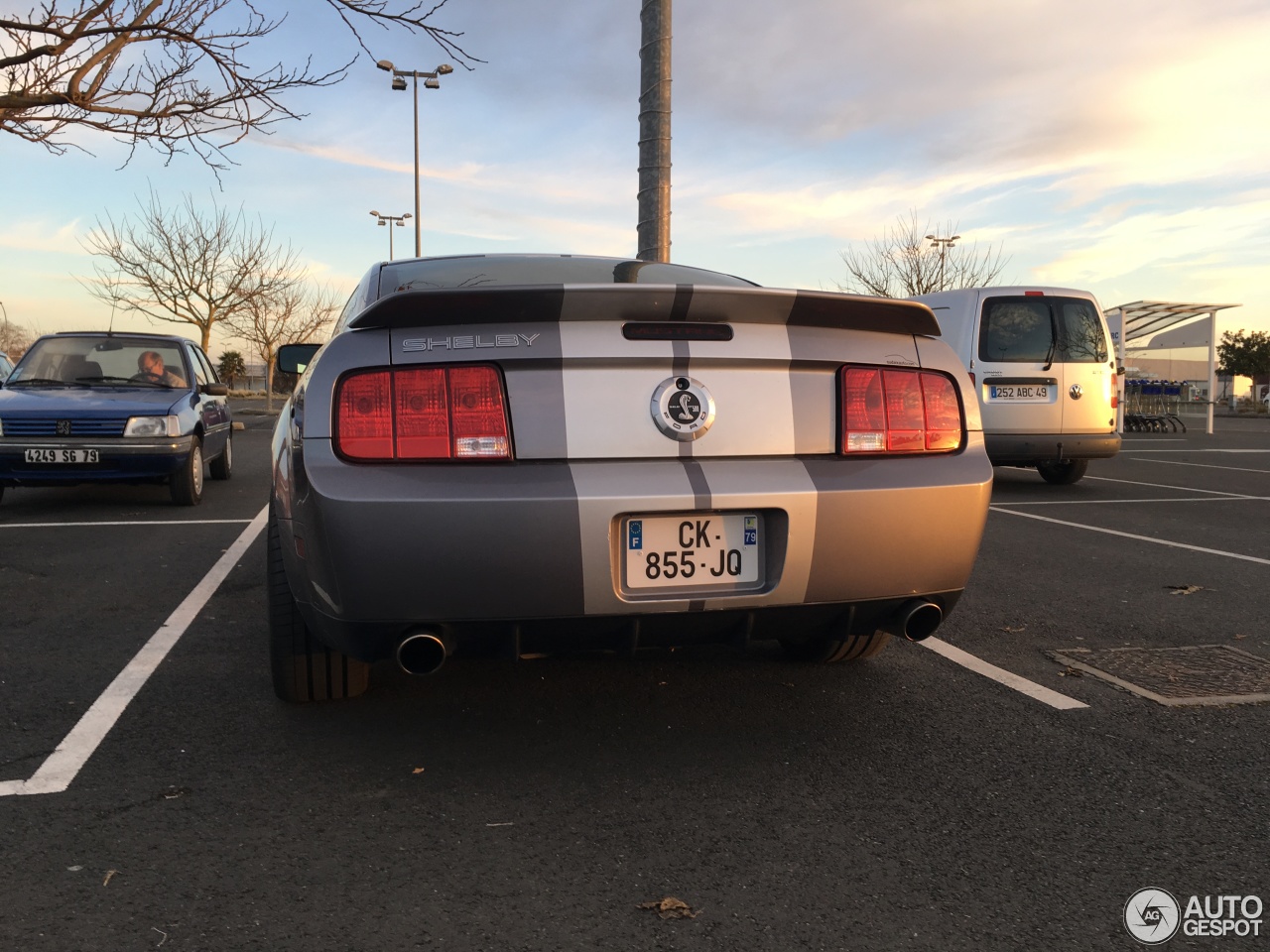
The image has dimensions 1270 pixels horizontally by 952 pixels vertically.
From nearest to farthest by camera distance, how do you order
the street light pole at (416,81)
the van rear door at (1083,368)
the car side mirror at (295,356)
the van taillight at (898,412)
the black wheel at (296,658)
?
the van taillight at (898,412), the black wheel at (296,658), the car side mirror at (295,356), the van rear door at (1083,368), the street light pole at (416,81)

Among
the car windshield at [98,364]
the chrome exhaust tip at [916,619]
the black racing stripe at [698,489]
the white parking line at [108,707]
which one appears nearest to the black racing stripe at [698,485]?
the black racing stripe at [698,489]

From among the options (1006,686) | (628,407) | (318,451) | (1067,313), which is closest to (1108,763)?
(1006,686)

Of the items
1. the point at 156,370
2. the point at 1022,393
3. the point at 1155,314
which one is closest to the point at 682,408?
the point at 156,370

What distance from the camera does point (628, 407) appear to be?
8.91ft

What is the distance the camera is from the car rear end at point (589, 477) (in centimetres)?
260

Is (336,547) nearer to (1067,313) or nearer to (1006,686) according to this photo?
(1006,686)

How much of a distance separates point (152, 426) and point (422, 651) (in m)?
6.62

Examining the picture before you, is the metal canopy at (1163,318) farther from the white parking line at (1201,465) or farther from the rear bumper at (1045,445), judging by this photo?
the rear bumper at (1045,445)

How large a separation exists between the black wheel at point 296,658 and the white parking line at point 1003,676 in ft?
7.19

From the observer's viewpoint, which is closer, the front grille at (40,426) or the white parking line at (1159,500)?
the front grille at (40,426)

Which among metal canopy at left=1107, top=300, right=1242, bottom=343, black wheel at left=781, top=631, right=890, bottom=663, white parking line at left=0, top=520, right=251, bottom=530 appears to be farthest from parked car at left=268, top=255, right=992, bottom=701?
metal canopy at left=1107, top=300, right=1242, bottom=343

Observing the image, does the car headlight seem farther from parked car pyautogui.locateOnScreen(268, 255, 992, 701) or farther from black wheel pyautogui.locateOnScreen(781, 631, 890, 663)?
black wheel pyautogui.locateOnScreen(781, 631, 890, 663)

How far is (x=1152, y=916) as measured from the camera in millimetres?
2102

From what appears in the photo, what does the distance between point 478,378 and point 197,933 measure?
1.39 meters
